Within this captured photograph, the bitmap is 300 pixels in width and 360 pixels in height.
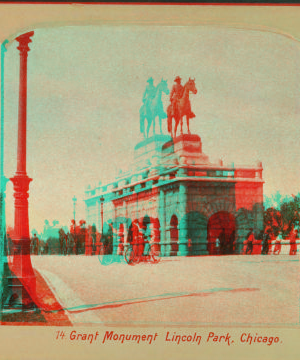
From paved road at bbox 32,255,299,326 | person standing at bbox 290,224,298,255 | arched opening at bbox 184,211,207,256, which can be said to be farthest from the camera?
arched opening at bbox 184,211,207,256

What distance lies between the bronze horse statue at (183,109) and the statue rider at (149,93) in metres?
0.27

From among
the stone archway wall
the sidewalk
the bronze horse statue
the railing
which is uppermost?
the bronze horse statue

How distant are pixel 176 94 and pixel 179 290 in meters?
2.52

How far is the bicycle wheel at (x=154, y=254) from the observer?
22.7 ft

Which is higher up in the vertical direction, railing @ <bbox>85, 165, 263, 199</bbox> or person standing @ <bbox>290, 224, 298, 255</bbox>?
railing @ <bbox>85, 165, 263, 199</bbox>

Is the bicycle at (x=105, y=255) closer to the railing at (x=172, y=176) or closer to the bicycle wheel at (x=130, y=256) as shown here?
the bicycle wheel at (x=130, y=256)

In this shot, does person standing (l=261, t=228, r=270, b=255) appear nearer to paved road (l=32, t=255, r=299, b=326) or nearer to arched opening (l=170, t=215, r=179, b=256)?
paved road (l=32, t=255, r=299, b=326)

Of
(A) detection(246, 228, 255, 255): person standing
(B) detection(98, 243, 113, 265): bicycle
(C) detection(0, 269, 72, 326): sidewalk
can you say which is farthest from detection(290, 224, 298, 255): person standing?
(C) detection(0, 269, 72, 326): sidewalk

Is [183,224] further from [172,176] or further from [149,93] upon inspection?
[149,93]

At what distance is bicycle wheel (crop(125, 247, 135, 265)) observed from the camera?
699 cm

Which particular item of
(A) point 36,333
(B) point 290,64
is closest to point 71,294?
(A) point 36,333

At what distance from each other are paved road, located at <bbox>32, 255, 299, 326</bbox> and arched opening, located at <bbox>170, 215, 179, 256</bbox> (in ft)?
0.40

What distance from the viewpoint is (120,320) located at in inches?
262

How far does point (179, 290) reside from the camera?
6.74 meters
